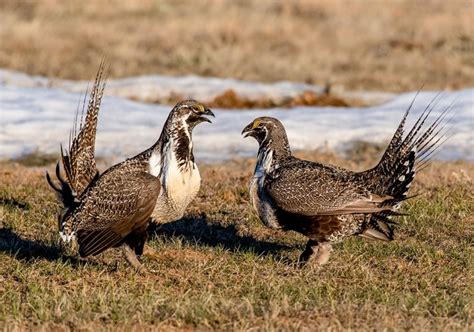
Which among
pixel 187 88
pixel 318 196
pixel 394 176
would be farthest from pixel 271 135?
pixel 187 88

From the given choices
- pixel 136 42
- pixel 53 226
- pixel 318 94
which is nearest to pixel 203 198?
pixel 53 226

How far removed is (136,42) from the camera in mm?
19719

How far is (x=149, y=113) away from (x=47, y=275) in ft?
23.5

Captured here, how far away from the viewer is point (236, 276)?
6.06 m

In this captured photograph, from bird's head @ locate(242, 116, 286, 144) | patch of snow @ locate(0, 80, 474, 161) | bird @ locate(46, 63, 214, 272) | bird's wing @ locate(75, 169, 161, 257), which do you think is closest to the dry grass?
patch of snow @ locate(0, 80, 474, 161)

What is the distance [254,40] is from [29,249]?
13678 mm

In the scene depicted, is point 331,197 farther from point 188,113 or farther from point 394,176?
point 188,113

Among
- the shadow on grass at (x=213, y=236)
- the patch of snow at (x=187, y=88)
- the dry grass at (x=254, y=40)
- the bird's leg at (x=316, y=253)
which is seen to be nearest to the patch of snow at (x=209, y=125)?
the patch of snow at (x=187, y=88)

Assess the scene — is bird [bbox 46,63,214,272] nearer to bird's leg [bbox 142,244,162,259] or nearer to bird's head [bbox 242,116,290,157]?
bird's leg [bbox 142,244,162,259]

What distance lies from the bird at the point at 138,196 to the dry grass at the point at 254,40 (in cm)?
1013

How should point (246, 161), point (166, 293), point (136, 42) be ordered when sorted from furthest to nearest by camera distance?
point (136, 42), point (246, 161), point (166, 293)

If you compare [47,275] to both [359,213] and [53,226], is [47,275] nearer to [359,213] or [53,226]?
[53,226]

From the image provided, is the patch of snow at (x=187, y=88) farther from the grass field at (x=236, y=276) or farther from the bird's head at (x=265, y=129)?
the bird's head at (x=265, y=129)

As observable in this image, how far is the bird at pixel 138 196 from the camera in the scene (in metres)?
6.05
